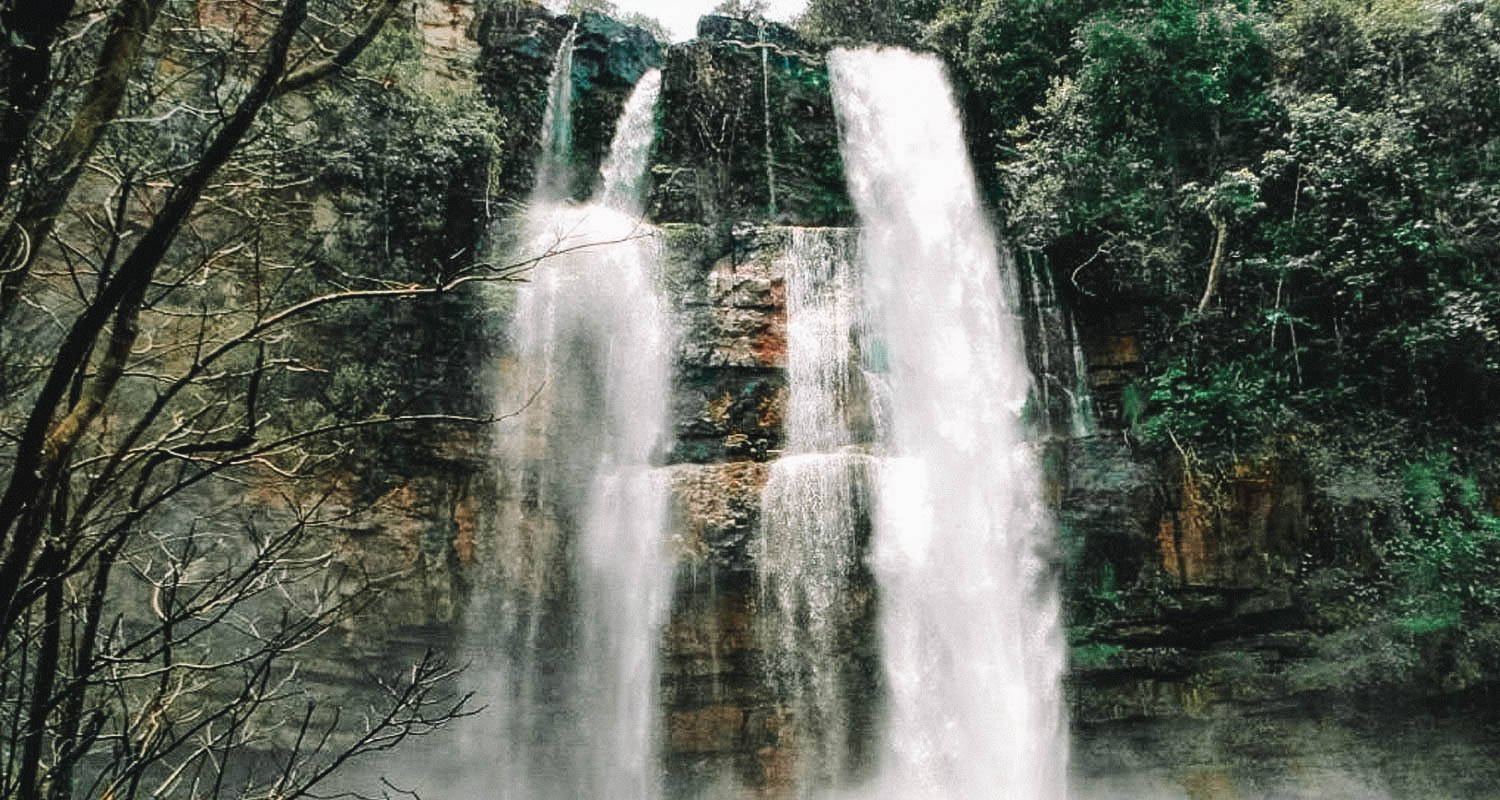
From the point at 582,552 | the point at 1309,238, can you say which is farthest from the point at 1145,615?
the point at 582,552

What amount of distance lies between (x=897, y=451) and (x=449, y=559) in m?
5.85

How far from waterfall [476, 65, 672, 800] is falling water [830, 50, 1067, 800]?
9.81ft

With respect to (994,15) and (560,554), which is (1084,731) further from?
(994,15)

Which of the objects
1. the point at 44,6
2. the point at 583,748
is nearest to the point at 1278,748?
the point at 583,748

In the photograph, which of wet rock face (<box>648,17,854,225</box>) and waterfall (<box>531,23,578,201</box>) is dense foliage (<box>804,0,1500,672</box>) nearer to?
wet rock face (<box>648,17,854,225</box>)

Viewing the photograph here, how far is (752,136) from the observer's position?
14516 millimetres

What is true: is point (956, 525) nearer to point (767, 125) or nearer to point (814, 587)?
point (814, 587)

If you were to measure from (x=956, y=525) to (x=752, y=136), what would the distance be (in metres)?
7.24

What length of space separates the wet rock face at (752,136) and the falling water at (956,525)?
1.35 meters

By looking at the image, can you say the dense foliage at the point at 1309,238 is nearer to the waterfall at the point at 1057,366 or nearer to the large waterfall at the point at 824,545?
the waterfall at the point at 1057,366

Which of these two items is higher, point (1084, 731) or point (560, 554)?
point (560, 554)

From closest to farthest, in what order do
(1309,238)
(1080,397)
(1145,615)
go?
(1145,615) → (1309,238) → (1080,397)

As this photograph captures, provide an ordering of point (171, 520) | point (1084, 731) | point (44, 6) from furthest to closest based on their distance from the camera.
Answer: point (1084, 731) < point (171, 520) < point (44, 6)

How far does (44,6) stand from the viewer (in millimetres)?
1372
